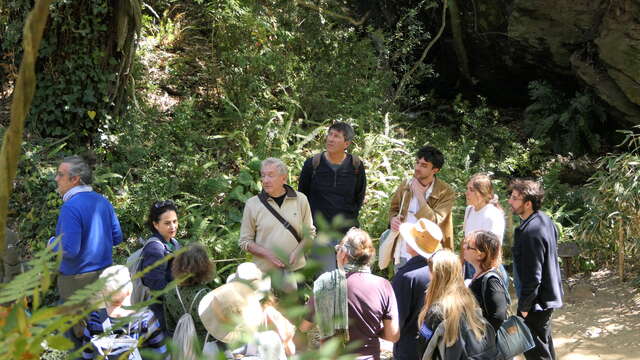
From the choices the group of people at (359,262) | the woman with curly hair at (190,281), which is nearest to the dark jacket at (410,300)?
the group of people at (359,262)

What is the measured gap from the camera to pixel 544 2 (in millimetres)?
12062

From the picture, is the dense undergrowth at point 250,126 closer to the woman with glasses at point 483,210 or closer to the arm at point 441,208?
the arm at point 441,208

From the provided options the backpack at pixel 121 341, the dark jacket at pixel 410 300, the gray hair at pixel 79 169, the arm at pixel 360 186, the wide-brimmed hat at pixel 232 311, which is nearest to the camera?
the wide-brimmed hat at pixel 232 311

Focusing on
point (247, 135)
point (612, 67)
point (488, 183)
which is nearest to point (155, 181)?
point (247, 135)

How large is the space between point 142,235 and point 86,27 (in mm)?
2743

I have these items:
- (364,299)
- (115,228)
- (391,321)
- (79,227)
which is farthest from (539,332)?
(79,227)

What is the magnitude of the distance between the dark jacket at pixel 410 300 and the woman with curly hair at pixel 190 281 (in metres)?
1.34

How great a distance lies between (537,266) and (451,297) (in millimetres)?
1337

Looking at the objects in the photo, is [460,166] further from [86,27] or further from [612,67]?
[86,27]

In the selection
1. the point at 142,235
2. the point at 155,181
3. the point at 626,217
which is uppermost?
the point at 155,181

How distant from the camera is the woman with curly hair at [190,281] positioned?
389 cm

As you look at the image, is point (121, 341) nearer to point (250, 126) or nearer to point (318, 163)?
point (318, 163)

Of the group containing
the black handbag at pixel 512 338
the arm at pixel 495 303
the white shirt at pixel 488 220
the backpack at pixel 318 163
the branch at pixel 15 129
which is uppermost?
the branch at pixel 15 129

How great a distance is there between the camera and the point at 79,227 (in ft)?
16.5
